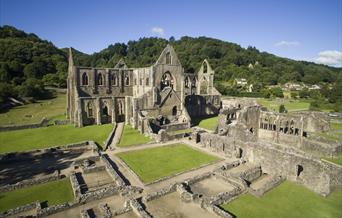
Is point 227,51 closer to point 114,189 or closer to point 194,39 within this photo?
point 194,39

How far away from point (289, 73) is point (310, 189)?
421ft

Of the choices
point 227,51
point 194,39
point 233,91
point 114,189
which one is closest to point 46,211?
point 114,189

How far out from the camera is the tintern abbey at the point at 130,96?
35531mm

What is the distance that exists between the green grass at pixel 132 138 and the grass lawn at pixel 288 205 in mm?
16093

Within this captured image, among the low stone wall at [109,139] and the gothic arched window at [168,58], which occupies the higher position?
the gothic arched window at [168,58]

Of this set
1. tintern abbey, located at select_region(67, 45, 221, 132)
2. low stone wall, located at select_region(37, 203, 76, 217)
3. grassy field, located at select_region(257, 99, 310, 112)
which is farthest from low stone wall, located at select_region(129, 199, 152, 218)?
grassy field, located at select_region(257, 99, 310, 112)

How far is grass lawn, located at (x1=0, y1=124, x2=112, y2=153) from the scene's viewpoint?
26344 mm

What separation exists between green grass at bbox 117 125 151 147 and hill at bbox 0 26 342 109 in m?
44.0

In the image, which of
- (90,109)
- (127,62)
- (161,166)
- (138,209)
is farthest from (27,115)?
(127,62)

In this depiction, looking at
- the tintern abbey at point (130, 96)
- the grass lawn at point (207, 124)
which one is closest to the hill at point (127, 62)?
the tintern abbey at point (130, 96)

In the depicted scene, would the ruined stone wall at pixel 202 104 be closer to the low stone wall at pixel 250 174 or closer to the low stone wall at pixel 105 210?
the low stone wall at pixel 250 174

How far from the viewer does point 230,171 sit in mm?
20578

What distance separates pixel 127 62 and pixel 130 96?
87.1 meters

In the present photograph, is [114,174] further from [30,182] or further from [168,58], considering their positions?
[168,58]
